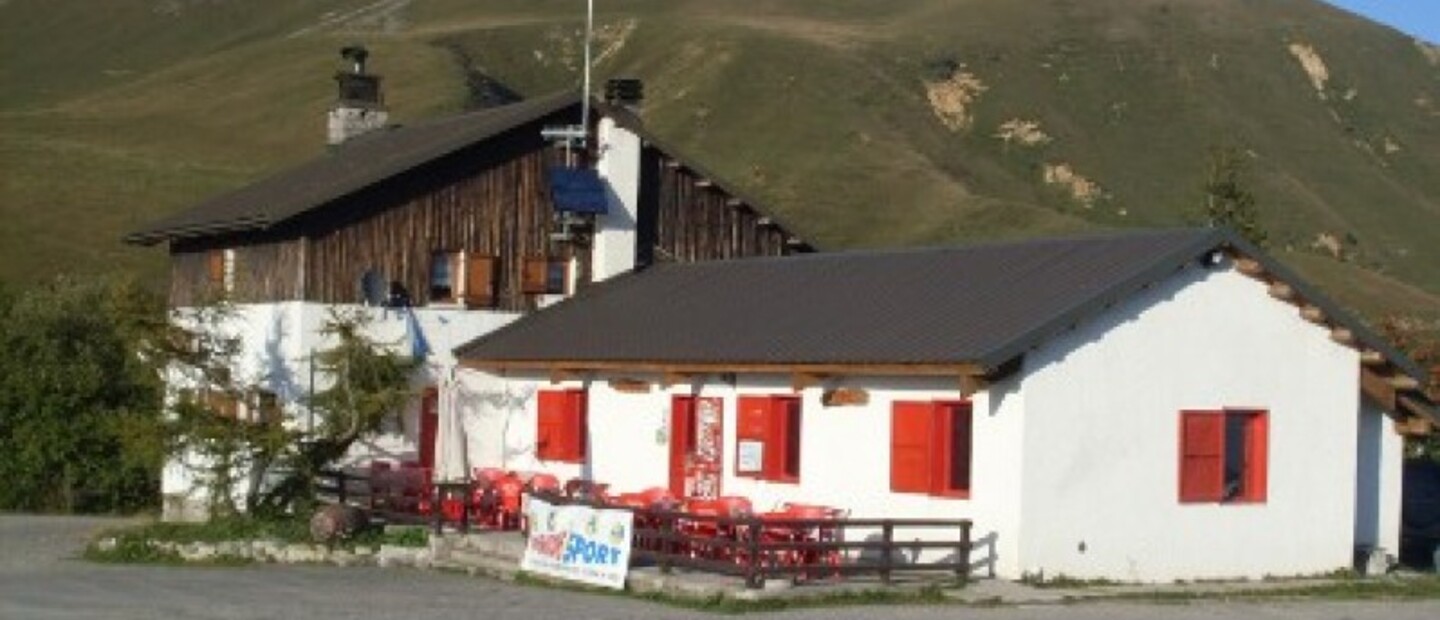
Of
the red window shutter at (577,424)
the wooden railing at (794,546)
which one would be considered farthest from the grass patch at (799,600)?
the red window shutter at (577,424)

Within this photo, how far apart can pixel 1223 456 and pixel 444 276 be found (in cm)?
1372

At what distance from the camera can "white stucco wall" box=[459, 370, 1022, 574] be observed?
24.2m

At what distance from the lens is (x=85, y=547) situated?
102 ft

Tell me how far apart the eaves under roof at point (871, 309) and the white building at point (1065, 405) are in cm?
5

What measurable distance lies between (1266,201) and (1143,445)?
107226 millimetres

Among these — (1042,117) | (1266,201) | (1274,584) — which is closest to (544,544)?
(1274,584)

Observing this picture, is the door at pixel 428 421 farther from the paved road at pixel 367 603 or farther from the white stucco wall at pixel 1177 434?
the white stucco wall at pixel 1177 434

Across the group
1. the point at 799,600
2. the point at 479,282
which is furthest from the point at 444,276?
the point at 799,600

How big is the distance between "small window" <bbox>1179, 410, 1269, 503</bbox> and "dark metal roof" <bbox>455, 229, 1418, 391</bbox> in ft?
5.40

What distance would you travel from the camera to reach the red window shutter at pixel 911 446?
25000mm

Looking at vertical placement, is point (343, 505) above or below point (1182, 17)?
below

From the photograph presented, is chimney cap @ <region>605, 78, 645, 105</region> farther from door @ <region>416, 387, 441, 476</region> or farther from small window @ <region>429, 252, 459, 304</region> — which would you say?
door @ <region>416, 387, 441, 476</region>

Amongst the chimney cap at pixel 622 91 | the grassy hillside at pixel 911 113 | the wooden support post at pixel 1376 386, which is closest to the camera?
the wooden support post at pixel 1376 386

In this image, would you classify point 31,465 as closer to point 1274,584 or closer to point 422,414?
point 422,414
